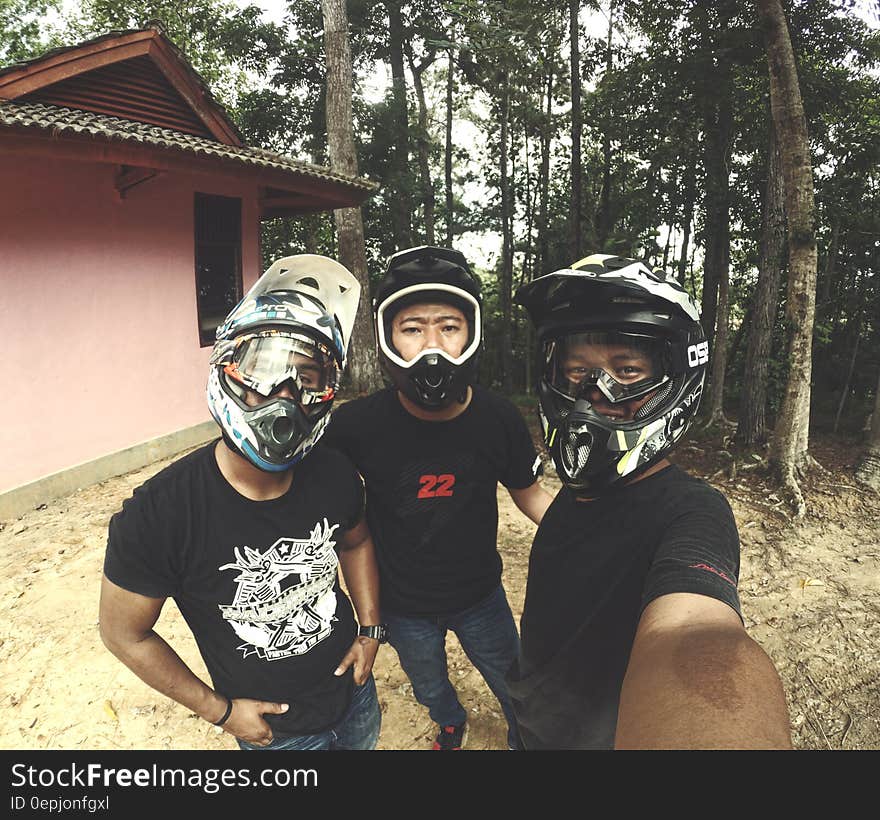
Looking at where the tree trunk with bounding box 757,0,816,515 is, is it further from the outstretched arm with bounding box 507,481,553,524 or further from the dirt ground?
the outstretched arm with bounding box 507,481,553,524

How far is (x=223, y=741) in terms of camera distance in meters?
2.80

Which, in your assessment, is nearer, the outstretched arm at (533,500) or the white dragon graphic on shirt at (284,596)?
the white dragon graphic on shirt at (284,596)

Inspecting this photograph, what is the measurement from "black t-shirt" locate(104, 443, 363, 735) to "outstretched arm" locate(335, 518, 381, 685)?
0.07 metres

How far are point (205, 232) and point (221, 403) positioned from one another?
7.08 metres

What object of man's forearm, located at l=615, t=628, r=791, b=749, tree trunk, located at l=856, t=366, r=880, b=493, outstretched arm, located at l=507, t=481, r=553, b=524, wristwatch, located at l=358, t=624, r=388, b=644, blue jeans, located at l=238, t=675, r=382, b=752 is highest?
man's forearm, located at l=615, t=628, r=791, b=749

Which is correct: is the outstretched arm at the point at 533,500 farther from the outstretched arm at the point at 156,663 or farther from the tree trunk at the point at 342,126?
the tree trunk at the point at 342,126

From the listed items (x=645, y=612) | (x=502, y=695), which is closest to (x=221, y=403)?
(x=645, y=612)

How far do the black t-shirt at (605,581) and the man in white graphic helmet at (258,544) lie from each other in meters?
0.66

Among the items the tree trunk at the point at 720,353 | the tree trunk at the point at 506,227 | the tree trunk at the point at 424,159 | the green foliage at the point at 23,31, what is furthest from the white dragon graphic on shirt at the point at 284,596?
the green foliage at the point at 23,31

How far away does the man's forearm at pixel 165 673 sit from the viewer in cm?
141

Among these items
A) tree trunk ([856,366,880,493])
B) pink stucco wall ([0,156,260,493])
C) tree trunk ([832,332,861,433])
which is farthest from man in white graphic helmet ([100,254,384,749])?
tree trunk ([832,332,861,433])

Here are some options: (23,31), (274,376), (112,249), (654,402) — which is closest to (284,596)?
(274,376)

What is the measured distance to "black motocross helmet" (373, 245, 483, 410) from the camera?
73.6 inches

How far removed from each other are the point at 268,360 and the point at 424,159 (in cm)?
1480
